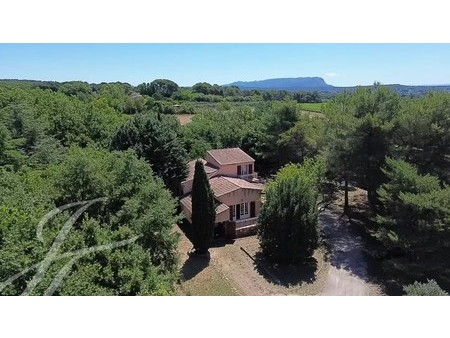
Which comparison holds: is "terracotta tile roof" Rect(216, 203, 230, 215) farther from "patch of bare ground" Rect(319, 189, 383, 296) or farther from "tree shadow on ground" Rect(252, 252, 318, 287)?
"patch of bare ground" Rect(319, 189, 383, 296)

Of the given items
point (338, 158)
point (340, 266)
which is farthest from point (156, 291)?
point (338, 158)

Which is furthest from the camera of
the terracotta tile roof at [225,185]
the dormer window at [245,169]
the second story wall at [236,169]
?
the dormer window at [245,169]

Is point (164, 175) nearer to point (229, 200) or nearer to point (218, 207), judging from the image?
point (218, 207)

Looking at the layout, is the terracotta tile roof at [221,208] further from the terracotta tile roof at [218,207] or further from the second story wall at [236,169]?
the second story wall at [236,169]

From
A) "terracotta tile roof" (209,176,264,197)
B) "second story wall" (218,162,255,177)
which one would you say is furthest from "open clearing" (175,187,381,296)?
"second story wall" (218,162,255,177)

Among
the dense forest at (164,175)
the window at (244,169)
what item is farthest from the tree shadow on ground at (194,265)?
the window at (244,169)

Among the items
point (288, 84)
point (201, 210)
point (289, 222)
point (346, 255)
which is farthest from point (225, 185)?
point (288, 84)

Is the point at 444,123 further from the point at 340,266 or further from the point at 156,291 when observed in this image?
the point at 156,291
